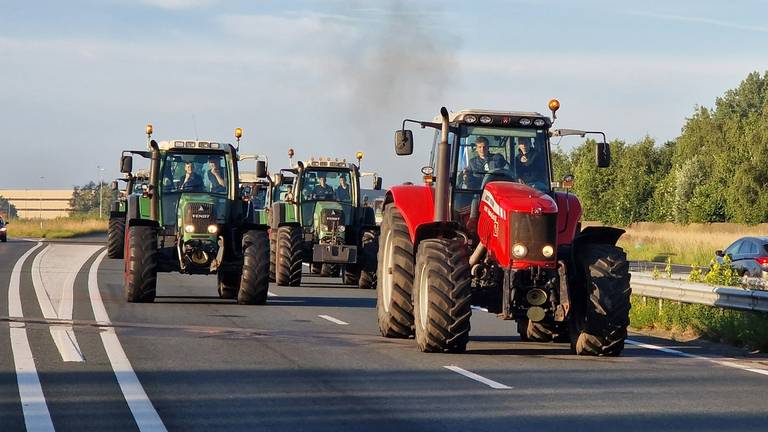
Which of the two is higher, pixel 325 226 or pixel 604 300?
pixel 325 226

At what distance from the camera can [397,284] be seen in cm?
1630

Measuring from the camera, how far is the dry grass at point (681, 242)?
5016 cm

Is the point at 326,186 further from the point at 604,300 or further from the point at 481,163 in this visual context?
the point at 604,300

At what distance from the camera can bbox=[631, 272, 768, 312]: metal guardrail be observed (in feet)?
57.4

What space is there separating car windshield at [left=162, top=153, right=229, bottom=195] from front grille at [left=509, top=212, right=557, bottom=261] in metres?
9.75

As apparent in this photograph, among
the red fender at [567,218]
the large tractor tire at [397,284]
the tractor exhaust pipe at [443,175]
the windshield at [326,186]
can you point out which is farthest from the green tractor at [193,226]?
the red fender at [567,218]

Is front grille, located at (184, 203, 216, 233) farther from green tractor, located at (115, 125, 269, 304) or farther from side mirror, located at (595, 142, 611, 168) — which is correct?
side mirror, located at (595, 142, 611, 168)

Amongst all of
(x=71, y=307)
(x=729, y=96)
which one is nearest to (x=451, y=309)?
(x=71, y=307)

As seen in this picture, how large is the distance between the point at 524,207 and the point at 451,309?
1332 mm

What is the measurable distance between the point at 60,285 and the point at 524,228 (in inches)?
571

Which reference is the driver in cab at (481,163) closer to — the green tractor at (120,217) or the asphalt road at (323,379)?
the asphalt road at (323,379)

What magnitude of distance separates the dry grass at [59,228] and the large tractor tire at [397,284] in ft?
198

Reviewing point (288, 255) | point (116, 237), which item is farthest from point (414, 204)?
point (116, 237)

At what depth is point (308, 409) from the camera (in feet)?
34.1
